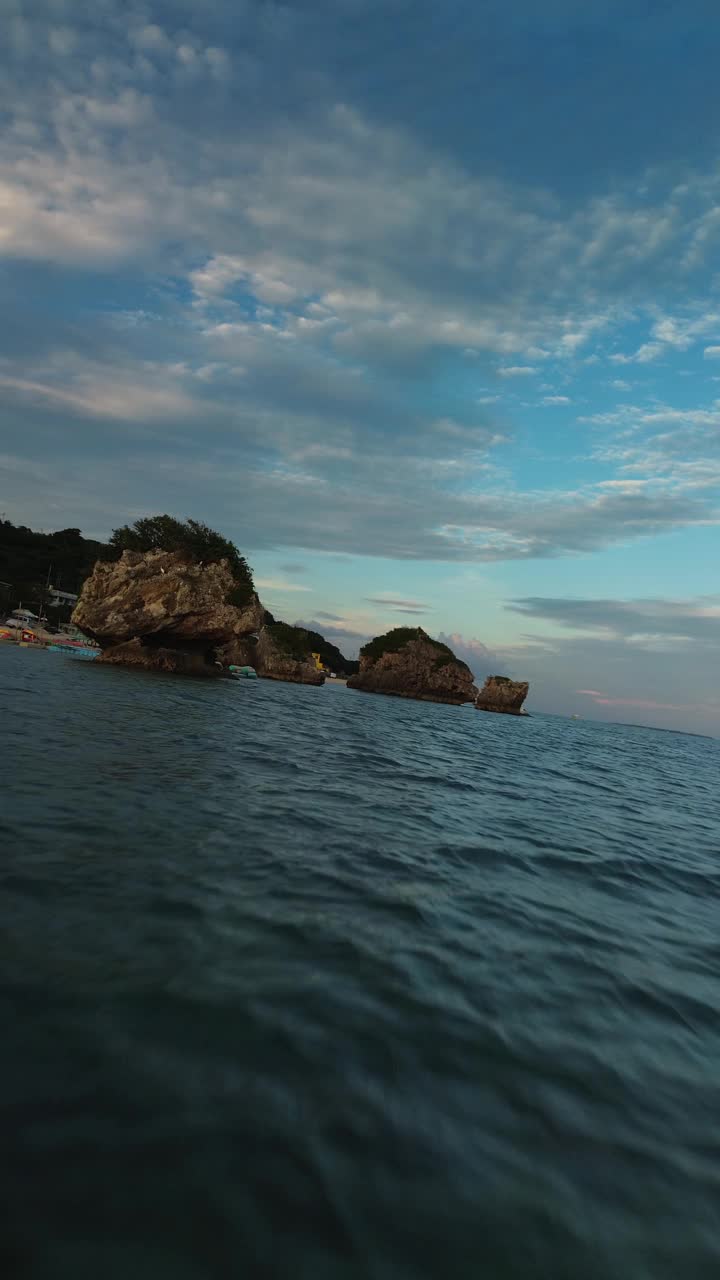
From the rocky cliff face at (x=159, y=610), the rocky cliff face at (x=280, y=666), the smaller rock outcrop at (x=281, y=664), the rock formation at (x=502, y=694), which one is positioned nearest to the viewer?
the rocky cliff face at (x=159, y=610)

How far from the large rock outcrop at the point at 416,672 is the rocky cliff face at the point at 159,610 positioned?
78.1m

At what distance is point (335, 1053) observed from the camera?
14.7ft

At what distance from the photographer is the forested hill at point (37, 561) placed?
12312cm

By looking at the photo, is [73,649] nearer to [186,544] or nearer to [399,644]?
[186,544]

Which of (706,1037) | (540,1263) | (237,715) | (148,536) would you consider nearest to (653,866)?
(706,1037)

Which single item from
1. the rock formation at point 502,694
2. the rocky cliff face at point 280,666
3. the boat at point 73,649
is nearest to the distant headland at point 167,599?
the boat at point 73,649

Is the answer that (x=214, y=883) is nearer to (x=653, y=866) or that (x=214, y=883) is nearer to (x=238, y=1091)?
(x=238, y=1091)

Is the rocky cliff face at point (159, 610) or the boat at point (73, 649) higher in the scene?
the rocky cliff face at point (159, 610)

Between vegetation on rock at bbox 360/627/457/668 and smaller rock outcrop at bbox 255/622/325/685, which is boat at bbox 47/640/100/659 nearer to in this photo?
smaller rock outcrop at bbox 255/622/325/685

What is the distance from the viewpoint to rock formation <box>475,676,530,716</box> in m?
135

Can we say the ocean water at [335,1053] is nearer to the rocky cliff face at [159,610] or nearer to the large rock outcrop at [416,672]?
the rocky cliff face at [159,610]

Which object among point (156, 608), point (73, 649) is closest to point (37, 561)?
point (73, 649)

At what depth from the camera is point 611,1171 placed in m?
3.82

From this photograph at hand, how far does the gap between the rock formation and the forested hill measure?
9284cm
